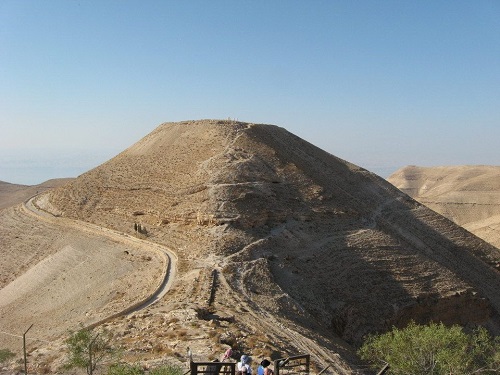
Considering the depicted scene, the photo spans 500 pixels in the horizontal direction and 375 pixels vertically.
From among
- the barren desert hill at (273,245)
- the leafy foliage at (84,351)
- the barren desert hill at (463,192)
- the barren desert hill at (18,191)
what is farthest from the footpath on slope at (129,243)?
the barren desert hill at (463,192)

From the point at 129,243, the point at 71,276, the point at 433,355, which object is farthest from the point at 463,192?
the point at 433,355

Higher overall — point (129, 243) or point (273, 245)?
point (129, 243)

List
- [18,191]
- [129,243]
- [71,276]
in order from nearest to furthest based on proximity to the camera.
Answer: [71,276] < [129,243] < [18,191]

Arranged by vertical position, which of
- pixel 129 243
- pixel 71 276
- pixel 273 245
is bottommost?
pixel 71 276

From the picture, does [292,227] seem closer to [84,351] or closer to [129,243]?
[129,243]

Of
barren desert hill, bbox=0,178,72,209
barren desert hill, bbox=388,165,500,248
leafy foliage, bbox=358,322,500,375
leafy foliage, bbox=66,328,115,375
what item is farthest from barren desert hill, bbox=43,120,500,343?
barren desert hill, bbox=0,178,72,209

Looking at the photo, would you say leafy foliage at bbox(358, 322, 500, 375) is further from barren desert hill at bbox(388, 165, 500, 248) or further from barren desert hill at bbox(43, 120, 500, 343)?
barren desert hill at bbox(388, 165, 500, 248)

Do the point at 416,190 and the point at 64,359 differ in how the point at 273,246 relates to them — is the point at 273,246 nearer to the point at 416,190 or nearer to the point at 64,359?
the point at 64,359
